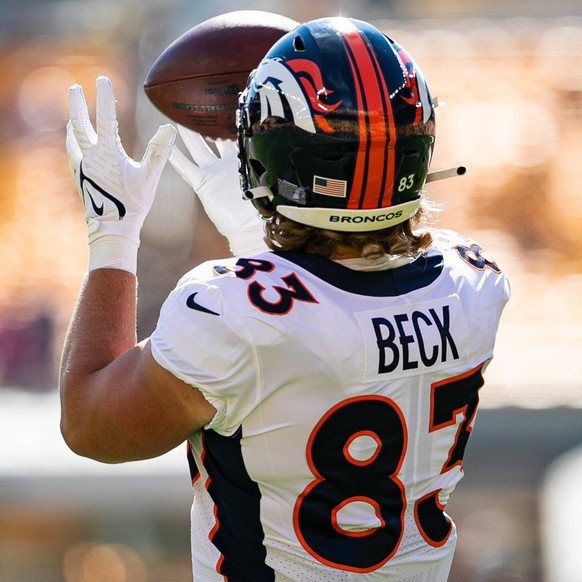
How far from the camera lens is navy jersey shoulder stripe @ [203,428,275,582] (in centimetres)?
136

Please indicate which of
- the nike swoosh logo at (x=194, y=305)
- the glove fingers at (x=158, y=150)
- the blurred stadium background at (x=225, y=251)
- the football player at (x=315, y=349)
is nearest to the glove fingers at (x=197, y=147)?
the glove fingers at (x=158, y=150)

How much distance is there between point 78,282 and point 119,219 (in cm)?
462

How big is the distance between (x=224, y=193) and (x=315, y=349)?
0.74m

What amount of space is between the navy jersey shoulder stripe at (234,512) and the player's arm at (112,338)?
0.06m

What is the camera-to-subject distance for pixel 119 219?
156 centimetres

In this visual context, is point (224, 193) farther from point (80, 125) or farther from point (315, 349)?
point (315, 349)

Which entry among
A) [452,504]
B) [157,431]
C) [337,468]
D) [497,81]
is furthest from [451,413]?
[497,81]

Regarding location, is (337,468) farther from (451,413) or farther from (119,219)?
(119,219)

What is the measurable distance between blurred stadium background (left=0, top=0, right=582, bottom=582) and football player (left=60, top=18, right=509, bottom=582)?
2404 millimetres

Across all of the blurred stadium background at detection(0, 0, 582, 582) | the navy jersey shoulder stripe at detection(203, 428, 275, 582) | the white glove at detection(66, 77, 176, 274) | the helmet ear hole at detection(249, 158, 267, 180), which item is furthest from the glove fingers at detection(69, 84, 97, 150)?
the blurred stadium background at detection(0, 0, 582, 582)

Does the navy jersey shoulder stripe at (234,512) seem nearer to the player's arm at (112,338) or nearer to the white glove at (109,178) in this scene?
the player's arm at (112,338)

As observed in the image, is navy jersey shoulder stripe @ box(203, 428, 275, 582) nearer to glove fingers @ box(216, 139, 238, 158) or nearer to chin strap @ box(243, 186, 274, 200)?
chin strap @ box(243, 186, 274, 200)

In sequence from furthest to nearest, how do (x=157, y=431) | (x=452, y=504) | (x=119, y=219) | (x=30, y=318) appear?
(x=30, y=318)
(x=452, y=504)
(x=119, y=219)
(x=157, y=431)

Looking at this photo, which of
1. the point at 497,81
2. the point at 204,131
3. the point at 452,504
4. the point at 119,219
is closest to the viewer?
the point at 119,219
